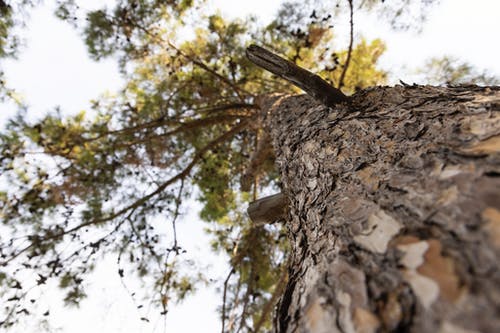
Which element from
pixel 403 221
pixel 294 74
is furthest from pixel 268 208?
pixel 403 221

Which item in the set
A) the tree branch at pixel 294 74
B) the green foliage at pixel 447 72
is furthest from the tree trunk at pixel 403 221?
the green foliage at pixel 447 72

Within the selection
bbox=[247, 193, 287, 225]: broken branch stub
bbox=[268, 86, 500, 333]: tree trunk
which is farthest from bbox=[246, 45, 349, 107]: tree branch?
bbox=[247, 193, 287, 225]: broken branch stub

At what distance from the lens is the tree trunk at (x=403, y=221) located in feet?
1.62

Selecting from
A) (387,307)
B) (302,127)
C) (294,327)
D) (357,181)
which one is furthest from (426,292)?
(302,127)

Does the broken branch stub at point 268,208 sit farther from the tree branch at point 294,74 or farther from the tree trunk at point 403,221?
the tree branch at point 294,74

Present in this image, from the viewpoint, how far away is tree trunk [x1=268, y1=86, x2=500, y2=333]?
1.62 ft

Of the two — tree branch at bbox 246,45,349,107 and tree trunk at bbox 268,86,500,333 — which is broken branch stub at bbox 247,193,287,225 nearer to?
tree trunk at bbox 268,86,500,333

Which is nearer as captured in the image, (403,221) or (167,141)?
(403,221)

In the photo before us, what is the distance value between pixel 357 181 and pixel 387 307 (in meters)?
0.47

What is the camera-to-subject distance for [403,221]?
67cm

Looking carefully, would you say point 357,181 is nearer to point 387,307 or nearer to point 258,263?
point 387,307

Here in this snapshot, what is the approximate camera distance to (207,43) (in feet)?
15.2

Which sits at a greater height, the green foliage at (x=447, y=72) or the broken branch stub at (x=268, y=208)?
the green foliage at (x=447, y=72)

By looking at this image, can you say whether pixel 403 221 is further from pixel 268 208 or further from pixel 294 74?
pixel 268 208
